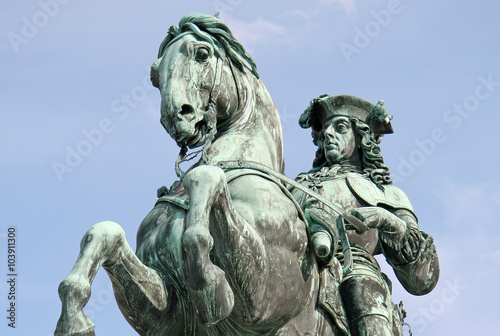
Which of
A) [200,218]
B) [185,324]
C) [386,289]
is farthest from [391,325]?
[200,218]

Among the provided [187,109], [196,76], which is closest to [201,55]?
[196,76]

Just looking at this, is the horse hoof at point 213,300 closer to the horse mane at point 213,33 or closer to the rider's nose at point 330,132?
the horse mane at point 213,33

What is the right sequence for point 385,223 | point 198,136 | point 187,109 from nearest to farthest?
point 187,109 → point 198,136 → point 385,223

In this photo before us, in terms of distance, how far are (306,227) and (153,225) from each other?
1086 millimetres

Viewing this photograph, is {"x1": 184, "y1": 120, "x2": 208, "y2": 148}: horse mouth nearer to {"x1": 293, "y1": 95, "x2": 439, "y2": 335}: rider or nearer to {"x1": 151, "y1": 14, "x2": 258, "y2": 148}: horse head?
{"x1": 151, "y1": 14, "x2": 258, "y2": 148}: horse head

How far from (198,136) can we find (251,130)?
0.49m

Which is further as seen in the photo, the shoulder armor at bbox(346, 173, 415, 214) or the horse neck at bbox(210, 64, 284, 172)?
the shoulder armor at bbox(346, 173, 415, 214)

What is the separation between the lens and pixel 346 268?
8672 millimetres

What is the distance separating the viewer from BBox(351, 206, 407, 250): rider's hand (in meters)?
9.20

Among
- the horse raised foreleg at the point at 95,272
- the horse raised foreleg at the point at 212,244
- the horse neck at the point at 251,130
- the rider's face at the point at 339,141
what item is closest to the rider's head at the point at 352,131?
the rider's face at the point at 339,141

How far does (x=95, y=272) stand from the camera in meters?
7.50

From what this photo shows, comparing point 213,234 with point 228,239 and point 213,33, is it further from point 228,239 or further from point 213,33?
point 213,33

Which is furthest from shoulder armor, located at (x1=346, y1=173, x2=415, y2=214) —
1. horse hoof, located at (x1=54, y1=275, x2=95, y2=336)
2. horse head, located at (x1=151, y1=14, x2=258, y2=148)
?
horse hoof, located at (x1=54, y1=275, x2=95, y2=336)

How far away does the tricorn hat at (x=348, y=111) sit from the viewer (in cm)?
1041
